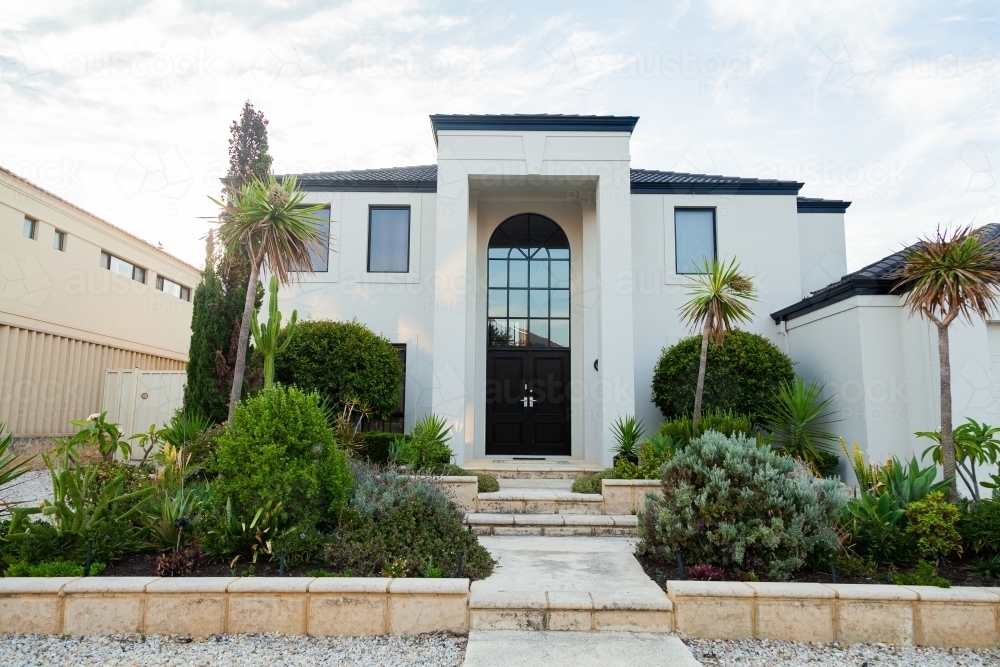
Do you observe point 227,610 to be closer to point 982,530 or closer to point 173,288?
point 982,530

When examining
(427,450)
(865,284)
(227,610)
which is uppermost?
(865,284)

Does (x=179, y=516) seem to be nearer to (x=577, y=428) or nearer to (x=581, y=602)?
(x=581, y=602)

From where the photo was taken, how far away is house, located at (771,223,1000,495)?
327 inches

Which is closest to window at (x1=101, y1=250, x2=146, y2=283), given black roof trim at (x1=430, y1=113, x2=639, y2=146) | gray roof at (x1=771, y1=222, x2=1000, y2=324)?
black roof trim at (x1=430, y1=113, x2=639, y2=146)

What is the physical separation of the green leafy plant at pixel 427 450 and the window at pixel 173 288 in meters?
12.3

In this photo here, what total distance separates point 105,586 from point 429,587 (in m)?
2.17

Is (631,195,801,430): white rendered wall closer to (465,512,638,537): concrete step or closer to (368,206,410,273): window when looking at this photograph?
(368,206,410,273): window

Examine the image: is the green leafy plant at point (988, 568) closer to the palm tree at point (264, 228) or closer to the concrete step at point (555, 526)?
the concrete step at point (555, 526)

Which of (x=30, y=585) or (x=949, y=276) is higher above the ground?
(x=949, y=276)

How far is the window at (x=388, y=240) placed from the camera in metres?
11.6

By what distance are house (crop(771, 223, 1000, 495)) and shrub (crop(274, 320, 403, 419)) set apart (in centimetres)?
714

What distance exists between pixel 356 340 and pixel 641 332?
5211 millimetres

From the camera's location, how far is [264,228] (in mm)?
7621

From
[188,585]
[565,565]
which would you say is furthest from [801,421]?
[188,585]
